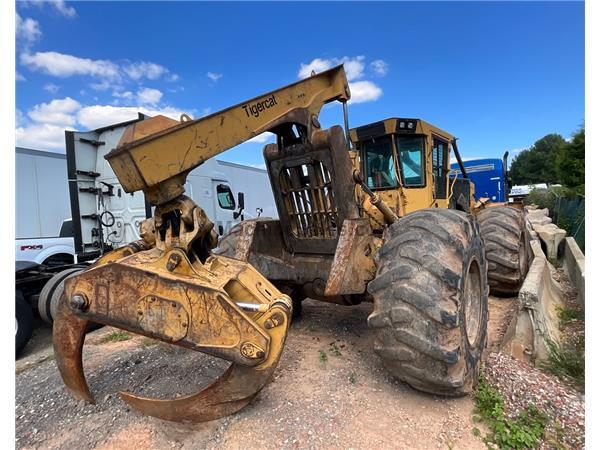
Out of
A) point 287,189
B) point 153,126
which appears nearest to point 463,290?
point 287,189

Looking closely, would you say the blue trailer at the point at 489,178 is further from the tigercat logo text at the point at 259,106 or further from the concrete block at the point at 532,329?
the tigercat logo text at the point at 259,106

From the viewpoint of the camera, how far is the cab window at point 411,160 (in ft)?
14.9

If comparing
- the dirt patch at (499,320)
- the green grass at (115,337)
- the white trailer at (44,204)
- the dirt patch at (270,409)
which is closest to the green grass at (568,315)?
the dirt patch at (499,320)

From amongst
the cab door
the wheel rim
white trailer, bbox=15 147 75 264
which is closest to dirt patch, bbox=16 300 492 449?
the wheel rim

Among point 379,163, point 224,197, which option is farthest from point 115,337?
point 224,197

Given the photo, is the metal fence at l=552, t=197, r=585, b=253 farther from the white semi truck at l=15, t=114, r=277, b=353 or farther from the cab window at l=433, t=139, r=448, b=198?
the white semi truck at l=15, t=114, r=277, b=353

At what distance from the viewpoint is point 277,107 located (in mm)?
3072

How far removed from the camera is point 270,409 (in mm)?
2766

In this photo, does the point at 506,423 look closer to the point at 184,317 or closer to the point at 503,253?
the point at 184,317

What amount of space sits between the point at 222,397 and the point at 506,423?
1872 millimetres

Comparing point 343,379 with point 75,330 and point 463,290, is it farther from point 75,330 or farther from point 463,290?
point 75,330

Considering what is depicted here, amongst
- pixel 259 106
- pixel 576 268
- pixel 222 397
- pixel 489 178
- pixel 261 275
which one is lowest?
pixel 222 397

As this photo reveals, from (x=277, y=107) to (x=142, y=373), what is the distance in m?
2.65

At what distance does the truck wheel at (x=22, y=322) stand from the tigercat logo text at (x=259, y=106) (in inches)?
175
